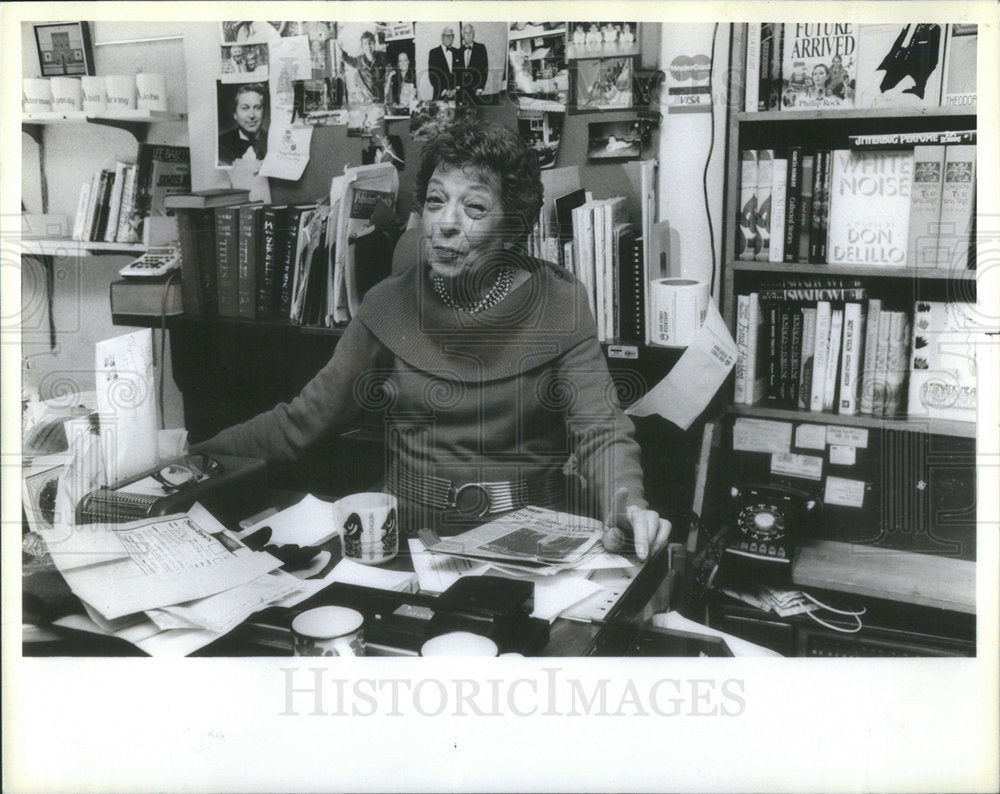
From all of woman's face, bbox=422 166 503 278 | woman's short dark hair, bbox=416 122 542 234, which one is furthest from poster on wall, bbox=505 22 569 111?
woman's face, bbox=422 166 503 278

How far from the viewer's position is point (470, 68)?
5.46ft

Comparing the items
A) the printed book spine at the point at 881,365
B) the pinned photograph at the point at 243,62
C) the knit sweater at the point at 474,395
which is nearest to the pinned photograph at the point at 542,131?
the knit sweater at the point at 474,395

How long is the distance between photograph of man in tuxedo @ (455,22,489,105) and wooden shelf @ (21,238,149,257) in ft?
2.54

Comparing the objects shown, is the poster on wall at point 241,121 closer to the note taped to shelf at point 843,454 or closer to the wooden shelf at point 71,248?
the wooden shelf at point 71,248

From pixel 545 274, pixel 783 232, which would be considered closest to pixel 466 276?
pixel 545 274

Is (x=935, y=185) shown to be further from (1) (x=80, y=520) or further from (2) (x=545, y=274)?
(1) (x=80, y=520)

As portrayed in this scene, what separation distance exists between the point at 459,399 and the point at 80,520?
0.68 meters

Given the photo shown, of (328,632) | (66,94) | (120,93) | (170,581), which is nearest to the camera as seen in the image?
(328,632)

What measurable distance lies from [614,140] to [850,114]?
0.47 metres

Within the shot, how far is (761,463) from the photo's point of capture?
1.79 meters

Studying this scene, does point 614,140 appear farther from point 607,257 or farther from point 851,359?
point 851,359

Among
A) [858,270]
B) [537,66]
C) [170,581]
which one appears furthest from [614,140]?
[170,581]

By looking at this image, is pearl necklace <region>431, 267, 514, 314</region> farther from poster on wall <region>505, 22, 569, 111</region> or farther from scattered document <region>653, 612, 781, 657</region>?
scattered document <region>653, 612, 781, 657</region>

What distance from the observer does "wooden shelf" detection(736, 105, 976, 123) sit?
55.8 inches
